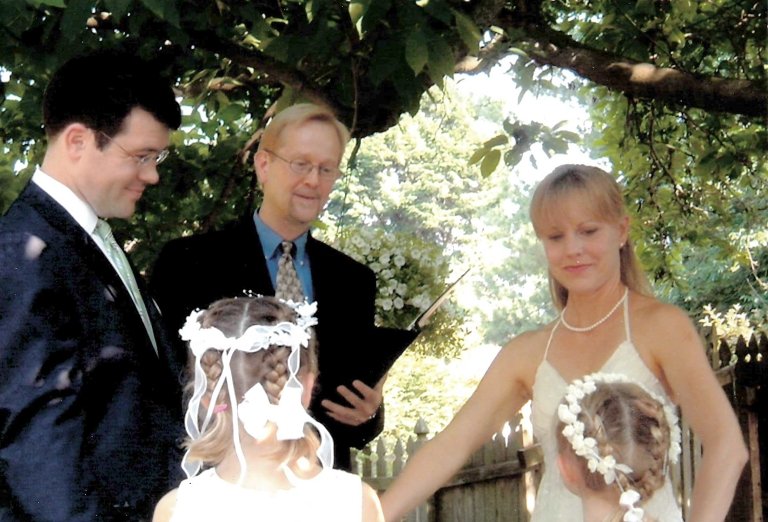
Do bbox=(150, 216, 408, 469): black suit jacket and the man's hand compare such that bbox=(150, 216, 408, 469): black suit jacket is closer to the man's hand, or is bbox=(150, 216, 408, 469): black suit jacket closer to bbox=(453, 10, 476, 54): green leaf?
the man's hand

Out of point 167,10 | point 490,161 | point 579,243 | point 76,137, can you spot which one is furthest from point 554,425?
point 490,161

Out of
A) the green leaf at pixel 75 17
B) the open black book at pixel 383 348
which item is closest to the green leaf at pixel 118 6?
the green leaf at pixel 75 17

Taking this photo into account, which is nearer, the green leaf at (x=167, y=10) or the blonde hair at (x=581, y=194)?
the green leaf at (x=167, y=10)

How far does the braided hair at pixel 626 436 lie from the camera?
2350 millimetres

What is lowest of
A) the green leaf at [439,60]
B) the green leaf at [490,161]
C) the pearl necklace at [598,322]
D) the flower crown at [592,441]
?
the flower crown at [592,441]

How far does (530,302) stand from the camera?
1380 inches

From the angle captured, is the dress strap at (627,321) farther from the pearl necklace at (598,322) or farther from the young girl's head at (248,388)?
the young girl's head at (248,388)

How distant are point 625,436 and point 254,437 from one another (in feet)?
2.57

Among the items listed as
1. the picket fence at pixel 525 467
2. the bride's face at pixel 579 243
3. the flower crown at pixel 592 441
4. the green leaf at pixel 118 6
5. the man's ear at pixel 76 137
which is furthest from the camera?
the picket fence at pixel 525 467

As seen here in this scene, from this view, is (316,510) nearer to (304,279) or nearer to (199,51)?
(304,279)

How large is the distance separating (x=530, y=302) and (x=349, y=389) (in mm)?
32340

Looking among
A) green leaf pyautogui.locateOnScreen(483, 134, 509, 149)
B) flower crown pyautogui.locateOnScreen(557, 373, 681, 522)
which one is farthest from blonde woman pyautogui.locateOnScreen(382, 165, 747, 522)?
green leaf pyautogui.locateOnScreen(483, 134, 509, 149)

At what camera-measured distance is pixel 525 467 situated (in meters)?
7.17

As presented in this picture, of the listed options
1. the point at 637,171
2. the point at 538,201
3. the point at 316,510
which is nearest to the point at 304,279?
the point at 538,201
